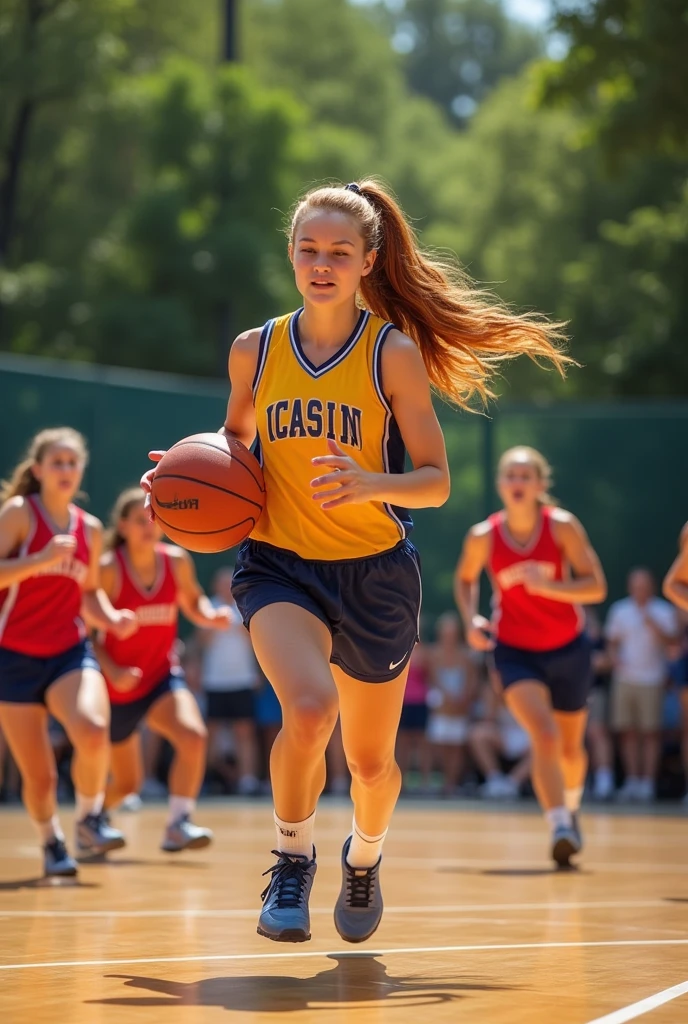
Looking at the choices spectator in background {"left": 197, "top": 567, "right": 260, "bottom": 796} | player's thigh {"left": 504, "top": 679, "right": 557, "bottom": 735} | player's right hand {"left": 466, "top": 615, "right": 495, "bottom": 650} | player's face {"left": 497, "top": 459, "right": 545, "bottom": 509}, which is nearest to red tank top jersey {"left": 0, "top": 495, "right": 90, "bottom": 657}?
player's right hand {"left": 466, "top": 615, "right": 495, "bottom": 650}

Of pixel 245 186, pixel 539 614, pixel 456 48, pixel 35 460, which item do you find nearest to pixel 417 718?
pixel 539 614

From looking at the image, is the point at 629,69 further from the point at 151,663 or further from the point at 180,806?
the point at 180,806

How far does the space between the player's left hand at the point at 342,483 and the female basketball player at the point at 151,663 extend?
3.89m

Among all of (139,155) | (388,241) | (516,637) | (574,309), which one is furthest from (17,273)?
(388,241)

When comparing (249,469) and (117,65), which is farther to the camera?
(117,65)

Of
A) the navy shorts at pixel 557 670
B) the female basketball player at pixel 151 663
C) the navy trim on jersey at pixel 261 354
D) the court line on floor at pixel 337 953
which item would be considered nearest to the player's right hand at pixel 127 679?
the female basketball player at pixel 151 663

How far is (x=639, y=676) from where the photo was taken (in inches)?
548

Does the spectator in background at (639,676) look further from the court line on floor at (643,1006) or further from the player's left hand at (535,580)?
the court line on floor at (643,1006)

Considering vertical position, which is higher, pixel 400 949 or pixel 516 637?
pixel 516 637

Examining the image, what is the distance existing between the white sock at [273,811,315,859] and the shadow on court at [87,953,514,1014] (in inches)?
13.7

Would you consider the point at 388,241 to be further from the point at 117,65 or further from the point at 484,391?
the point at 117,65

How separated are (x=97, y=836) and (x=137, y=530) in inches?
71.1

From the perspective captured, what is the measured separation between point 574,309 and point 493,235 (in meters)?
10.0

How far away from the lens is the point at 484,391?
5309 mm
